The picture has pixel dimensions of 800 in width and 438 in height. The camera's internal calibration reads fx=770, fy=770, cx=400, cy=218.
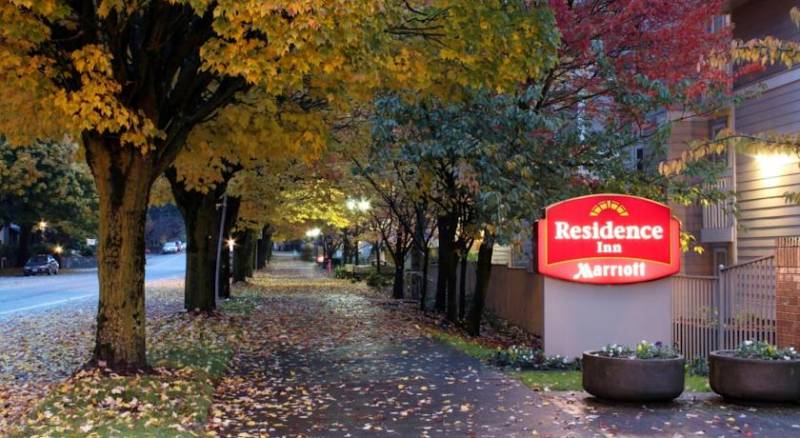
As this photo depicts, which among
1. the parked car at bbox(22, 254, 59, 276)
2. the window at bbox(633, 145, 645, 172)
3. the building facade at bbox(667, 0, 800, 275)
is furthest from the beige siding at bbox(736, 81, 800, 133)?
the parked car at bbox(22, 254, 59, 276)

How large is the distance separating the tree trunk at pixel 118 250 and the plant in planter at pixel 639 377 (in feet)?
18.5

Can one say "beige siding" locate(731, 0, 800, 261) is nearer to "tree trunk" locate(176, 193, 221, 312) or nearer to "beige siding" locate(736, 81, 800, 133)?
"beige siding" locate(736, 81, 800, 133)

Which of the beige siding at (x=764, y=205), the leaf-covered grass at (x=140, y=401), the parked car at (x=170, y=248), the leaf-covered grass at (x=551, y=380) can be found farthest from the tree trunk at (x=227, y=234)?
the parked car at (x=170, y=248)

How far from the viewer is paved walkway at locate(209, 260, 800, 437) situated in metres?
7.42

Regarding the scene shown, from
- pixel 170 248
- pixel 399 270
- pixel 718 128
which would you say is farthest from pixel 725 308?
pixel 170 248

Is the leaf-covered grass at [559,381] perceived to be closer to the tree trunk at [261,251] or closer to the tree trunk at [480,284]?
the tree trunk at [480,284]

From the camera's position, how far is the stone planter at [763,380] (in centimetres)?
817

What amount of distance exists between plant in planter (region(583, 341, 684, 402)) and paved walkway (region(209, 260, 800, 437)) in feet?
0.44

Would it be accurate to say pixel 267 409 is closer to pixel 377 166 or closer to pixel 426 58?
pixel 426 58

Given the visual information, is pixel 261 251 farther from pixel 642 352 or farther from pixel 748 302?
pixel 642 352

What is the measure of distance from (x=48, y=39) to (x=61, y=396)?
397cm

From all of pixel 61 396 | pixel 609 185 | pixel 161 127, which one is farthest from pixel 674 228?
pixel 61 396

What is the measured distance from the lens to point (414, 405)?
339 inches

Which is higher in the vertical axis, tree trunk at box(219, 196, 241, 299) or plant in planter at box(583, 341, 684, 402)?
tree trunk at box(219, 196, 241, 299)
